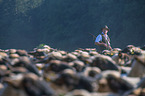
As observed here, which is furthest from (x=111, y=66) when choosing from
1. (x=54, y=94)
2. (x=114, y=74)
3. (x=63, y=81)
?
(x=54, y=94)

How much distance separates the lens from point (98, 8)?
3025 cm

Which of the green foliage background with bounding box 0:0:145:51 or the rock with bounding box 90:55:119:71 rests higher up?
the green foliage background with bounding box 0:0:145:51

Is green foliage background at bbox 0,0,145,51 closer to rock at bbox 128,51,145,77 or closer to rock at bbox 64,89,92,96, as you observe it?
rock at bbox 128,51,145,77

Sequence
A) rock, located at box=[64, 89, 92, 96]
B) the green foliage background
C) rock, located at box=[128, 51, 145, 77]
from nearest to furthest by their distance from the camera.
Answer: rock, located at box=[64, 89, 92, 96]
rock, located at box=[128, 51, 145, 77]
the green foliage background

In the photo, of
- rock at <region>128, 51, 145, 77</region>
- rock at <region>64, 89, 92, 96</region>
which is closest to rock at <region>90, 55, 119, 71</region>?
rock at <region>128, 51, 145, 77</region>

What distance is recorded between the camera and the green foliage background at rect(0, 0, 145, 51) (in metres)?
25.8

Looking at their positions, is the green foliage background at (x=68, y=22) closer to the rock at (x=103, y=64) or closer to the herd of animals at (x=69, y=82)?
the rock at (x=103, y=64)

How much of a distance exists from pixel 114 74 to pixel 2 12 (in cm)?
4048

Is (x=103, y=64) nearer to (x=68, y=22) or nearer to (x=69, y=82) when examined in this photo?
(x=69, y=82)

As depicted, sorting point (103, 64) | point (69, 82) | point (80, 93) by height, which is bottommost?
point (80, 93)

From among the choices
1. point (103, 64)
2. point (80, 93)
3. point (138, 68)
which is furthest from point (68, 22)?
point (80, 93)

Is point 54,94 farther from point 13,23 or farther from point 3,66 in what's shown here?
point 13,23

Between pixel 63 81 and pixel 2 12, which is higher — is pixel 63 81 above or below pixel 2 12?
below

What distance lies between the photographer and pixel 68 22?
3316 centimetres
